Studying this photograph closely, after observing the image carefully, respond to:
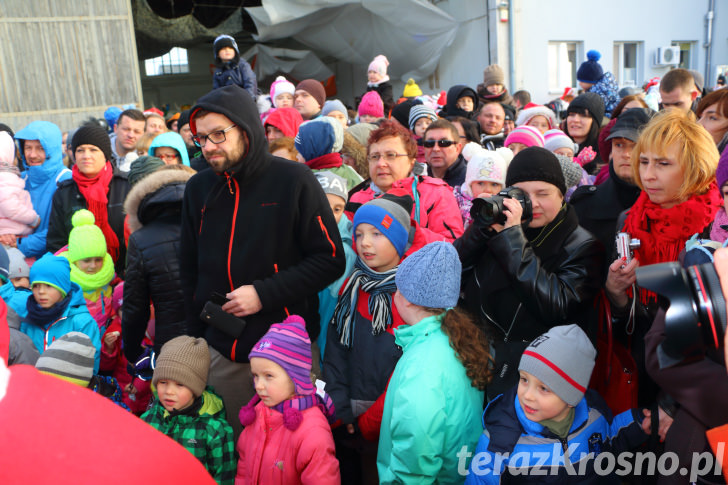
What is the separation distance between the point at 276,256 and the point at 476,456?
108 centimetres

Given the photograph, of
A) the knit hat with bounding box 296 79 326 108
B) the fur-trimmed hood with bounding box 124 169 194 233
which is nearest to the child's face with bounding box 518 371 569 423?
the fur-trimmed hood with bounding box 124 169 194 233

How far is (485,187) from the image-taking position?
313cm

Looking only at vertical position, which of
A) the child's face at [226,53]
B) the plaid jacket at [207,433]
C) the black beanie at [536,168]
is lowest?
the plaid jacket at [207,433]

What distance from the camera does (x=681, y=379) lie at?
116 centimetres

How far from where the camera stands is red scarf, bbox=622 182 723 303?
A: 201cm

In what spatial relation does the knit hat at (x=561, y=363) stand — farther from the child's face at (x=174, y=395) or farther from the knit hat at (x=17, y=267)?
the knit hat at (x=17, y=267)

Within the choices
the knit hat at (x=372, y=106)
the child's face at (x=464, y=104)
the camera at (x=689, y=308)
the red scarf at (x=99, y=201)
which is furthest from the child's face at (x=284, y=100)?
the camera at (x=689, y=308)

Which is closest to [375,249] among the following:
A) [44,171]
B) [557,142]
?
[557,142]

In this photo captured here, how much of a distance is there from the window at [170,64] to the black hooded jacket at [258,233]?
19309mm

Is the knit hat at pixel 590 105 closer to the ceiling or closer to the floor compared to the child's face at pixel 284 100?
closer to the floor

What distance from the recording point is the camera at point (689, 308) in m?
0.77

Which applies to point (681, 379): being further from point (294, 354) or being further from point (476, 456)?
point (294, 354)

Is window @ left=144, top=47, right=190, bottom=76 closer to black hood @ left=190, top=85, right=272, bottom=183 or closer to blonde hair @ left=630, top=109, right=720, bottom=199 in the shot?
black hood @ left=190, top=85, right=272, bottom=183

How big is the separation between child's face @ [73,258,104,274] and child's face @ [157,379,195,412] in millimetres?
1685
